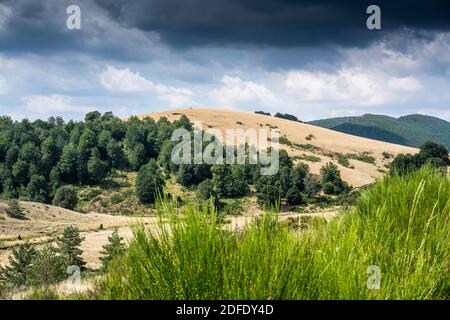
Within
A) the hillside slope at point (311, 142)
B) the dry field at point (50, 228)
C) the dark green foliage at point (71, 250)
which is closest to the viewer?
the dark green foliage at point (71, 250)

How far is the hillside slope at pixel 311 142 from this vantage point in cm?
14538

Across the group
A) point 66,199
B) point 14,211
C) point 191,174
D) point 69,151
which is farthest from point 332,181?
point 14,211

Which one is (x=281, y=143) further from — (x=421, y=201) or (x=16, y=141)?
(x=421, y=201)

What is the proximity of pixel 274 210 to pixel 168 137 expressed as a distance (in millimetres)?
141206

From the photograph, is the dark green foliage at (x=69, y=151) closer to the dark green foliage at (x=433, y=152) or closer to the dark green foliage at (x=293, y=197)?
the dark green foliage at (x=293, y=197)

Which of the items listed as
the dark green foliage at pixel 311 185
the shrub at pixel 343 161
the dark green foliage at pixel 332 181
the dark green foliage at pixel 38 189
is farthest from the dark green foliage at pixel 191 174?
the shrub at pixel 343 161

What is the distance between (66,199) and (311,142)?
90.3 metres

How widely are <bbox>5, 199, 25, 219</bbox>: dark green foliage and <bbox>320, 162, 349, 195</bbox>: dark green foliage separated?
230ft

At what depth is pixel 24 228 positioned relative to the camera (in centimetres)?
7975

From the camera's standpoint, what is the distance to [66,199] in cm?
11281

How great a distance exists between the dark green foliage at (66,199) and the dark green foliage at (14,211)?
22047mm

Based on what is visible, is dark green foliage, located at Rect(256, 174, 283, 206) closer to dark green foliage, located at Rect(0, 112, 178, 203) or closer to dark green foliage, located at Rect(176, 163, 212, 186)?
dark green foliage, located at Rect(176, 163, 212, 186)

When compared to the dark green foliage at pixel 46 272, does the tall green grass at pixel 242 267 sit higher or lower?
higher

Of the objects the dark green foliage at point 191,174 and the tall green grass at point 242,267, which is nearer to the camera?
the tall green grass at point 242,267
